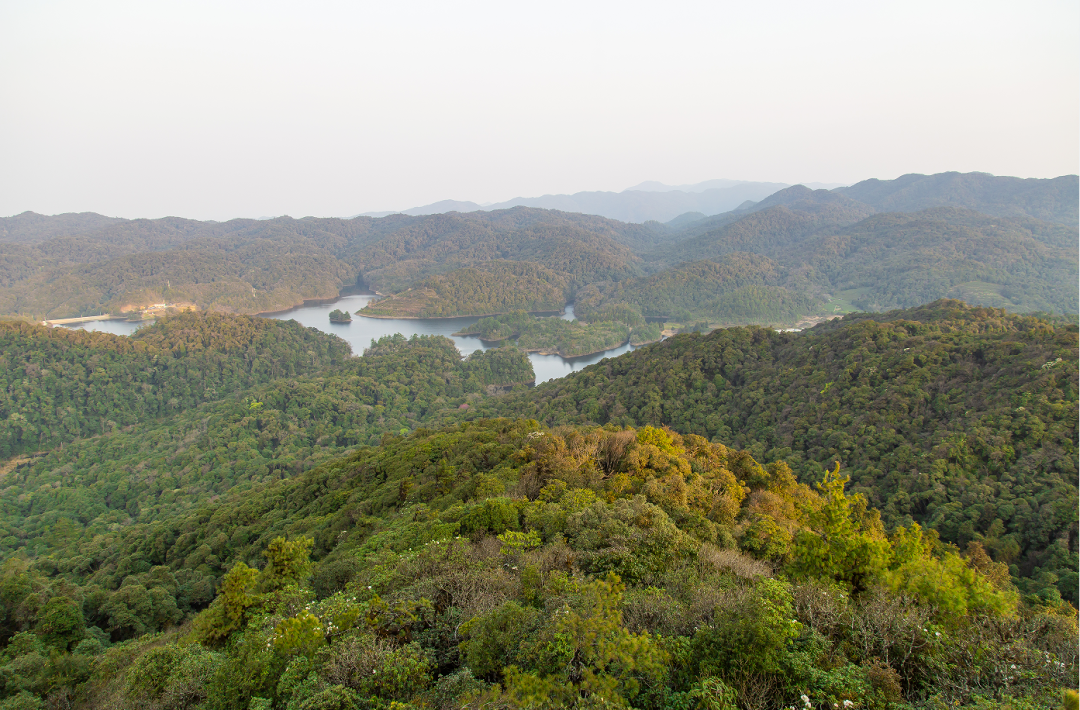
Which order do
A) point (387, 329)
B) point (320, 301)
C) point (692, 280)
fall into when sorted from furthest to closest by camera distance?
point (320, 301)
point (692, 280)
point (387, 329)

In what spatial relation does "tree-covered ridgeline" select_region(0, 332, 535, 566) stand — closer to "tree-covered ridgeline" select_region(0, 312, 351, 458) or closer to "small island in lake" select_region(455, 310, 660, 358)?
"tree-covered ridgeline" select_region(0, 312, 351, 458)

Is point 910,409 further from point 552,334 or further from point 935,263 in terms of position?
point 935,263

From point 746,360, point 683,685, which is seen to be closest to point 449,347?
point 746,360

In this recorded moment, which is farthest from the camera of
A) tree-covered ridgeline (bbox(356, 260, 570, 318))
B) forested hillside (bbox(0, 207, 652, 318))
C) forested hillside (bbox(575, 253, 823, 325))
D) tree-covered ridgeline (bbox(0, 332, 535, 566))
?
tree-covered ridgeline (bbox(356, 260, 570, 318))

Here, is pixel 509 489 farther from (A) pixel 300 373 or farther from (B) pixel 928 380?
(A) pixel 300 373

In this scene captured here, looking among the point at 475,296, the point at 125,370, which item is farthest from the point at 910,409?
the point at 475,296

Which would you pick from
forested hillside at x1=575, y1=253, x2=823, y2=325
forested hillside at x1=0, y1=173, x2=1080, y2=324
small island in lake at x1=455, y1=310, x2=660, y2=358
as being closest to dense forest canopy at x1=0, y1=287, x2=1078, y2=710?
small island in lake at x1=455, y1=310, x2=660, y2=358
